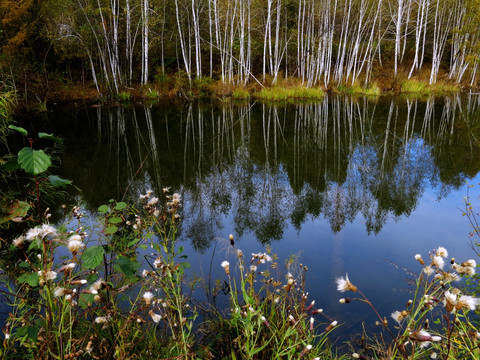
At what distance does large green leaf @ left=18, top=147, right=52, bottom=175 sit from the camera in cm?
182

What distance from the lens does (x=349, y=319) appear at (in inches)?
132

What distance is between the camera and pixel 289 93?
22.0 m

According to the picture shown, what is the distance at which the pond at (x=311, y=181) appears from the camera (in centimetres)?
458

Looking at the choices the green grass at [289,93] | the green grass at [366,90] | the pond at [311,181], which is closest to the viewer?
the pond at [311,181]

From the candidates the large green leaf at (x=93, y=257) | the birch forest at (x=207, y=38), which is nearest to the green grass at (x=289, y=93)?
the birch forest at (x=207, y=38)

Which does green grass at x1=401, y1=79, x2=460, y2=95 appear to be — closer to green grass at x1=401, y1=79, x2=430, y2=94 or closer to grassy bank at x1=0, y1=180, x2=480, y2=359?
green grass at x1=401, y1=79, x2=430, y2=94

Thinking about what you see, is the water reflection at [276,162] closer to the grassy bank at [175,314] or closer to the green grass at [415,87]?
the grassy bank at [175,314]

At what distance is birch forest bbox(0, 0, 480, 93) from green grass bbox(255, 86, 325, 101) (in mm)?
1263

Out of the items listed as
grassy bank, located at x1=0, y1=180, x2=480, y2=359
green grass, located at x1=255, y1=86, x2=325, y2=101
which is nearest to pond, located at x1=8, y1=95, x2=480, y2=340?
grassy bank, located at x1=0, y1=180, x2=480, y2=359

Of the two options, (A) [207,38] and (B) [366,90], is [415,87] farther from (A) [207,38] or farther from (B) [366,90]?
(A) [207,38]

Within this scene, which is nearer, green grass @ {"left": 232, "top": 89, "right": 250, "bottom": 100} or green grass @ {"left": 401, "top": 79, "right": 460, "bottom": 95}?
green grass @ {"left": 232, "top": 89, "right": 250, "bottom": 100}

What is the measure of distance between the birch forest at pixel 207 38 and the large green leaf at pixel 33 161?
17.6m

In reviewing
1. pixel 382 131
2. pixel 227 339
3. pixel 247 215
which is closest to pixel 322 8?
pixel 382 131

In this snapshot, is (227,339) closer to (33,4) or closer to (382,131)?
(382,131)
